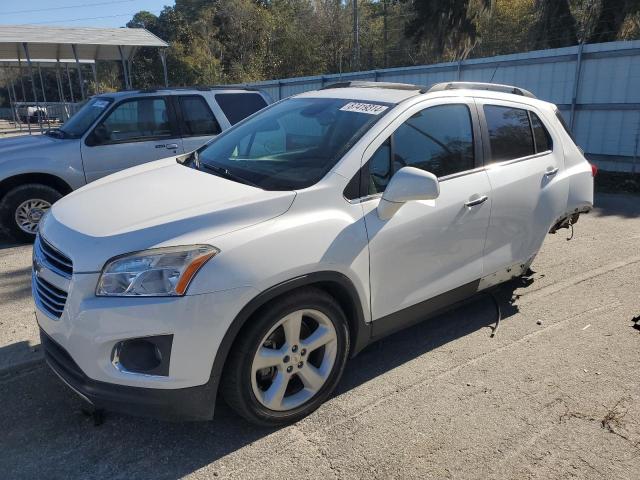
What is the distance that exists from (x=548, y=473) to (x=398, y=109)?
7.15 feet

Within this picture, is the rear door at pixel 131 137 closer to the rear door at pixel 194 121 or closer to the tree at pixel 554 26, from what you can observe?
the rear door at pixel 194 121

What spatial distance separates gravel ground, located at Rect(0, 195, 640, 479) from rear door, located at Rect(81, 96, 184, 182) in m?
2.64

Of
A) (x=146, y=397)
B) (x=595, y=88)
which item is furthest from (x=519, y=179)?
(x=595, y=88)

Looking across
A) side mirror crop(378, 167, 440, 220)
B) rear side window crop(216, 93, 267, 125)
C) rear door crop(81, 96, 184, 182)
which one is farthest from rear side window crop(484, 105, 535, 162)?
rear door crop(81, 96, 184, 182)

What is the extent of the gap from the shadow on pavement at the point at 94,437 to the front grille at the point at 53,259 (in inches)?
35.5

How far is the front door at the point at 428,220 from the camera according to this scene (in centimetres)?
301

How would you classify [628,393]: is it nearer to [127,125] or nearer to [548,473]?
[548,473]

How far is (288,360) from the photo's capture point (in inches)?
108

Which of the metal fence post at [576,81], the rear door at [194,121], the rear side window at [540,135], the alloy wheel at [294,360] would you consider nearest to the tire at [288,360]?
the alloy wheel at [294,360]

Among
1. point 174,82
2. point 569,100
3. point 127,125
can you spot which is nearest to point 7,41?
point 127,125

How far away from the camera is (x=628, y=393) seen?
10.3ft

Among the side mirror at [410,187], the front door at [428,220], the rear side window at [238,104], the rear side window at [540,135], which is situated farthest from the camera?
the rear side window at [238,104]

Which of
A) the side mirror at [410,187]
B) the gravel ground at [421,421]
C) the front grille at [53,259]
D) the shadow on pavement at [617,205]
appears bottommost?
the shadow on pavement at [617,205]

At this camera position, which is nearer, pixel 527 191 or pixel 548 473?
pixel 548 473
